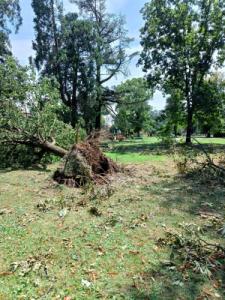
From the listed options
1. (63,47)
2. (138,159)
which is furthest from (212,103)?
(63,47)

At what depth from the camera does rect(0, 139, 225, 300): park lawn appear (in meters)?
2.76

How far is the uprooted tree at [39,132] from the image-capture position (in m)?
6.46

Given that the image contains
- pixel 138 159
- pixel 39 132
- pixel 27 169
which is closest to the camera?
pixel 27 169

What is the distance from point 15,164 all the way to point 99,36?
1735 cm

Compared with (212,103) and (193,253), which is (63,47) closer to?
(212,103)

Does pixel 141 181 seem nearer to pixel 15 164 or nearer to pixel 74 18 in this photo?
pixel 15 164

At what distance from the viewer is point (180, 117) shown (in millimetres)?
20109

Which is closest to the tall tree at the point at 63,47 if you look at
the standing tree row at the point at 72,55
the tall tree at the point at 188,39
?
the standing tree row at the point at 72,55

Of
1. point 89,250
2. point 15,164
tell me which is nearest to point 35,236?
point 89,250

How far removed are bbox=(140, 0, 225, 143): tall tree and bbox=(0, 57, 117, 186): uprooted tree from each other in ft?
34.2

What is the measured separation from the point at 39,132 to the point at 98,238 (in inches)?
223

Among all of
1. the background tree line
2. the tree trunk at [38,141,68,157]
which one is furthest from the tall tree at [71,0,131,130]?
the tree trunk at [38,141,68,157]

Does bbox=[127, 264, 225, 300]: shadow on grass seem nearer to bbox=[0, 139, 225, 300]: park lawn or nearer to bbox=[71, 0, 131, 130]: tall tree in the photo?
bbox=[0, 139, 225, 300]: park lawn

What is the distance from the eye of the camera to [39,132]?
8.82 meters
